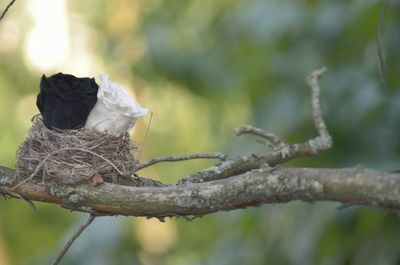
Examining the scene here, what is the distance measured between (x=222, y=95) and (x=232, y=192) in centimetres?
850

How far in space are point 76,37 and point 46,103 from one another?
9.33 metres

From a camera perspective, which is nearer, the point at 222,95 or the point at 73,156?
the point at 73,156

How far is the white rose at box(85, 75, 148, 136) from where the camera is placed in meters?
3.47

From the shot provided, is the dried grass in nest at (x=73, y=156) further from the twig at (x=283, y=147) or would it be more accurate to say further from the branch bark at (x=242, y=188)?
the twig at (x=283, y=147)

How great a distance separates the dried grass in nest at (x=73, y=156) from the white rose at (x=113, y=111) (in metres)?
0.04

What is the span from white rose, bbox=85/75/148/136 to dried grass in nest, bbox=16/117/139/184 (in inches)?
1.4

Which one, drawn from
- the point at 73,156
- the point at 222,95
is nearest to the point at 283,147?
the point at 73,156

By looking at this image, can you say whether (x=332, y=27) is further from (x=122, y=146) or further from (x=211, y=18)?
(x=211, y=18)

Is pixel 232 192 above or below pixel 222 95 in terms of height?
below

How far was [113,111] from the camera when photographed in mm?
3504

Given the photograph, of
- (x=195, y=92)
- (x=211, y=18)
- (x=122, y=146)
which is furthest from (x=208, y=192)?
(x=211, y=18)

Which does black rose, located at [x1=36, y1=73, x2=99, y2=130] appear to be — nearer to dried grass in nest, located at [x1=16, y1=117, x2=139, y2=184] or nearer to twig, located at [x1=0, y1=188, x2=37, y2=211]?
dried grass in nest, located at [x1=16, y1=117, x2=139, y2=184]

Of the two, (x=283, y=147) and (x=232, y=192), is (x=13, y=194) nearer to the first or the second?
(x=232, y=192)

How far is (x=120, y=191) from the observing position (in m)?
3.09
